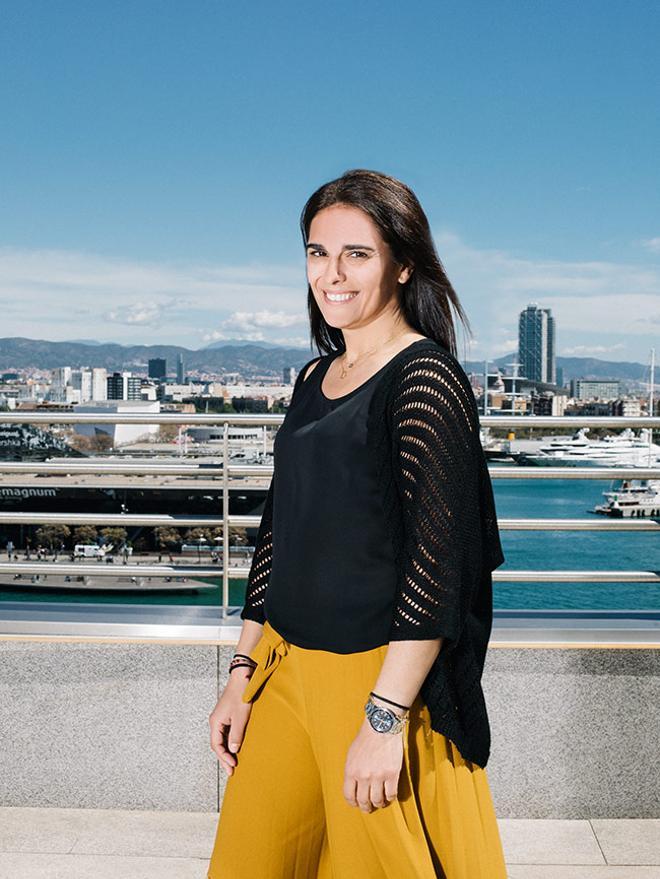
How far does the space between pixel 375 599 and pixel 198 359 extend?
3755 centimetres

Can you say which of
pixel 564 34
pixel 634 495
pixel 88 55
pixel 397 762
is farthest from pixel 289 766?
pixel 564 34

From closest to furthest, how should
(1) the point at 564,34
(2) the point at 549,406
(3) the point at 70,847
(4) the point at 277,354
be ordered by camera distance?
(3) the point at 70,847 → (2) the point at 549,406 → (4) the point at 277,354 → (1) the point at 564,34

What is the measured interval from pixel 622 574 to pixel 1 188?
74.3m

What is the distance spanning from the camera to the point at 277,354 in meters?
39.0

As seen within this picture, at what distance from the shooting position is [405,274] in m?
1.37

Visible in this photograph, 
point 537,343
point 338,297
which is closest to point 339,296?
point 338,297

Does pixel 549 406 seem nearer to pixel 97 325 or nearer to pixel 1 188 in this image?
pixel 1 188

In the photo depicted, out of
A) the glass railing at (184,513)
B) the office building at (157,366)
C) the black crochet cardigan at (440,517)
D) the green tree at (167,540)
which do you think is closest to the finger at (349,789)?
the black crochet cardigan at (440,517)

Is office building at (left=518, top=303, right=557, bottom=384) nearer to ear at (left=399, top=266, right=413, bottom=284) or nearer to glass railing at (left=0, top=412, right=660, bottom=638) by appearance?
glass railing at (left=0, top=412, right=660, bottom=638)

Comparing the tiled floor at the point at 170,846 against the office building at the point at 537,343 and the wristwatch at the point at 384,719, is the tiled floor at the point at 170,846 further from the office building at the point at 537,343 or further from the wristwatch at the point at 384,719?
the office building at the point at 537,343

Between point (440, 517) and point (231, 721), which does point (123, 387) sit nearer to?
point (231, 721)

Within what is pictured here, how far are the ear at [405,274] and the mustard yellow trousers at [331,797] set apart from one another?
514 mm

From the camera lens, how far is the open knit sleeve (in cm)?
120

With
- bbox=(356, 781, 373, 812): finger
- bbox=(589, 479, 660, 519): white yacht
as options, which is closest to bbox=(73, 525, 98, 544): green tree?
bbox=(589, 479, 660, 519): white yacht
